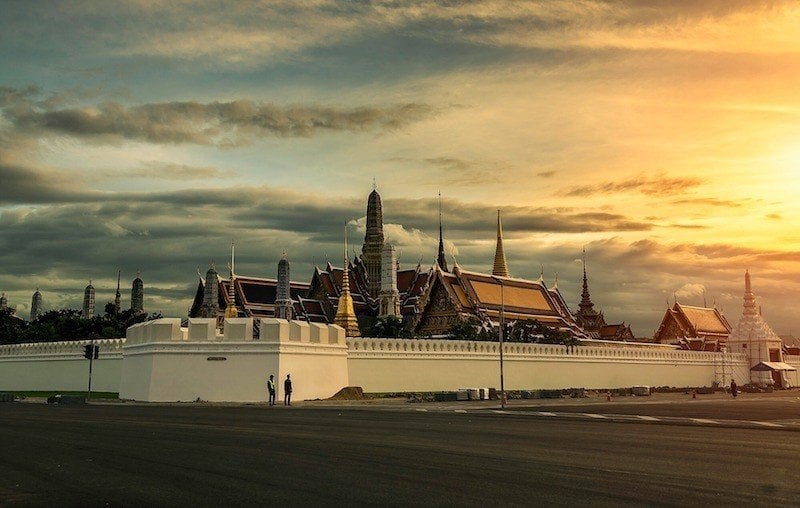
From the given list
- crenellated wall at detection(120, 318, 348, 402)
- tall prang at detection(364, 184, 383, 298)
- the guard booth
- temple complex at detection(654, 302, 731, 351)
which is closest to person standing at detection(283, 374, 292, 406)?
crenellated wall at detection(120, 318, 348, 402)

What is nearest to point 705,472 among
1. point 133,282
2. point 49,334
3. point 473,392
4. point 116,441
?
point 116,441

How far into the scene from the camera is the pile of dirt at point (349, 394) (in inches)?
1839

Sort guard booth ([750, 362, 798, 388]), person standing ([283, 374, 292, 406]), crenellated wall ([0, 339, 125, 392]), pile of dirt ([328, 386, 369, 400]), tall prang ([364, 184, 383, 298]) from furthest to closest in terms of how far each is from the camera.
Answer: tall prang ([364, 184, 383, 298]) → guard booth ([750, 362, 798, 388]) → crenellated wall ([0, 339, 125, 392]) → pile of dirt ([328, 386, 369, 400]) → person standing ([283, 374, 292, 406])

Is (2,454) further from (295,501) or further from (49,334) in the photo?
(49,334)

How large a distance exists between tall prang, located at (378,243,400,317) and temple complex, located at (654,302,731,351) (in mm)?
36995

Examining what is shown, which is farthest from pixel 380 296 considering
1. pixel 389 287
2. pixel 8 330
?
pixel 8 330

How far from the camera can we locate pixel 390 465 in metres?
14.3

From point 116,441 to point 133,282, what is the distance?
12563 cm

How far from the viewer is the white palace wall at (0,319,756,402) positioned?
43438 millimetres

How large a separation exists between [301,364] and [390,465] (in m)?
31.6

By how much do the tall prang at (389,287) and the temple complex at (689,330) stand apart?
3700 cm

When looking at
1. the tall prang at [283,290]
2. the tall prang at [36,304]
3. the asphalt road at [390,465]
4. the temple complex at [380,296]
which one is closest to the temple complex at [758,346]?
the temple complex at [380,296]

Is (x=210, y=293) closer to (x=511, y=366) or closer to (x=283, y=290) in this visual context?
(x=283, y=290)

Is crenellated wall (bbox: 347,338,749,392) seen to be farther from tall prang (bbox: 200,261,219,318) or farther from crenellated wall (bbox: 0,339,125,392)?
tall prang (bbox: 200,261,219,318)
